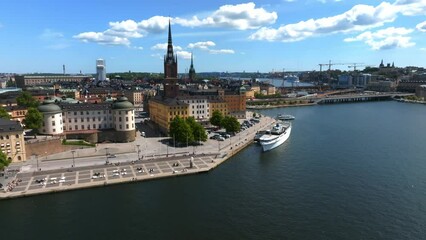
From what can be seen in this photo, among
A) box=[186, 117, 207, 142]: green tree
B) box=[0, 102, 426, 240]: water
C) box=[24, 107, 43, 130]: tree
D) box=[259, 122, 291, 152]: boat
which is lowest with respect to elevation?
box=[0, 102, 426, 240]: water

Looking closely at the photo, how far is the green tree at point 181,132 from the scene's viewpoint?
237ft

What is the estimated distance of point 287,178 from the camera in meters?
55.7

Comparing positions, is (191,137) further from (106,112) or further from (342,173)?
(342,173)

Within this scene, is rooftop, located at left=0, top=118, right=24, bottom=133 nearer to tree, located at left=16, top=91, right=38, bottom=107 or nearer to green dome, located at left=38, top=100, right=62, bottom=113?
green dome, located at left=38, top=100, right=62, bottom=113

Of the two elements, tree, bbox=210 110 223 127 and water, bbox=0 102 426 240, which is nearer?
water, bbox=0 102 426 240

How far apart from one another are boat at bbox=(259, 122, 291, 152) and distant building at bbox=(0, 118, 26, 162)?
4542 cm

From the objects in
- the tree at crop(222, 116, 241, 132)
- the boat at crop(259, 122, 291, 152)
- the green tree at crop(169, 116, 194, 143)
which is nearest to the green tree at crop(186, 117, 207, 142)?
the green tree at crop(169, 116, 194, 143)

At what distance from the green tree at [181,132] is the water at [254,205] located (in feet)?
39.8

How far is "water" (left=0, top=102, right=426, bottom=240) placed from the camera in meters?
38.3

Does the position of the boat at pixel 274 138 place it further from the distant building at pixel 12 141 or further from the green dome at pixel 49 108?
the distant building at pixel 12 141

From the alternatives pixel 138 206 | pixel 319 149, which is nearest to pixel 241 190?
pixel 138 206

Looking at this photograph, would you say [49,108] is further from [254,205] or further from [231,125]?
[254,205]

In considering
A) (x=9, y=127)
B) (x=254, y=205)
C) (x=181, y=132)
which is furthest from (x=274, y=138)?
(x=9, y=127)

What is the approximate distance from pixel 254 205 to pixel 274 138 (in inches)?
1349
